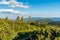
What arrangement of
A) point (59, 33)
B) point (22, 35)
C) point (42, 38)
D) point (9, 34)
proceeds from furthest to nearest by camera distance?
point (22, 35) → point (9, 34) → point (59, 33) → point (42, 38)

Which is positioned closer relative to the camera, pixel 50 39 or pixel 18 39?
pixel 50 39

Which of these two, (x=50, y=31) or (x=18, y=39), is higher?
(x=50, y=31)

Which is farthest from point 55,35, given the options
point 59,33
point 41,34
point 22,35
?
point 22,35

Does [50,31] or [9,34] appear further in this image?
[9,34]

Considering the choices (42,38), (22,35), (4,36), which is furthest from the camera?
(22,35)

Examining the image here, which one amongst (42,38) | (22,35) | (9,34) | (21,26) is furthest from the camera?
(21,26)

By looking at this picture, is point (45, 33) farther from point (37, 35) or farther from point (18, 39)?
point (18, 39)

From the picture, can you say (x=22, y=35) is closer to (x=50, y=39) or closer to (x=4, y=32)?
(x=4, y=32)

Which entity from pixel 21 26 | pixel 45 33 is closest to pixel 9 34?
pixel 45 33

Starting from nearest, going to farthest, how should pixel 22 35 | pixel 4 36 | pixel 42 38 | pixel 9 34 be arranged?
pixel 42 38, pixel 4 36, pixel 9 34, pixel 22 35
